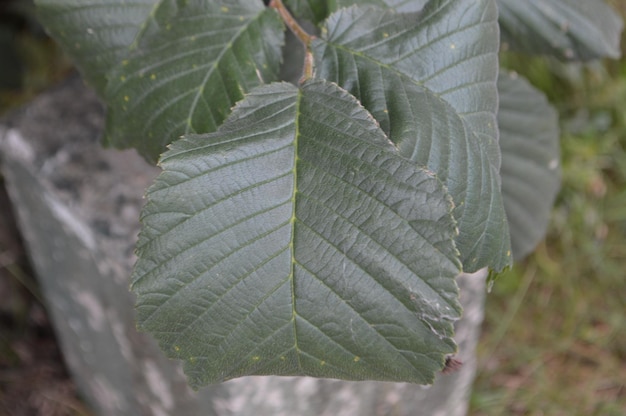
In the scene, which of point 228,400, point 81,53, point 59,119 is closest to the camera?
point 81,53

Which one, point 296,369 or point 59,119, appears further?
point 59,119

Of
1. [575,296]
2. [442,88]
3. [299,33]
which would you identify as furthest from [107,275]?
[575,296]

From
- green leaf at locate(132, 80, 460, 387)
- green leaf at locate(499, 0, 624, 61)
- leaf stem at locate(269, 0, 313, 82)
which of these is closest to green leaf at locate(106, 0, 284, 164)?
leaf stem at locate(269, 0, 313, 82)

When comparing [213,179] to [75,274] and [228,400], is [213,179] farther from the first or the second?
[75,274]

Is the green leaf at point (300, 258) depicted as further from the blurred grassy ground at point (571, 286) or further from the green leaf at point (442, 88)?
the blurred grassy ground at point (571, 286)

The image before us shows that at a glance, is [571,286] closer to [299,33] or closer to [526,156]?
[526,156]

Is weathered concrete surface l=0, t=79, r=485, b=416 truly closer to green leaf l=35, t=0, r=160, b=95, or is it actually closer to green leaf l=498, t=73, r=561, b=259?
green leaf l=498, t=73, r=561, b=259

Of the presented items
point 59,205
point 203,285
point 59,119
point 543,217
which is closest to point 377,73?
point 203,285
